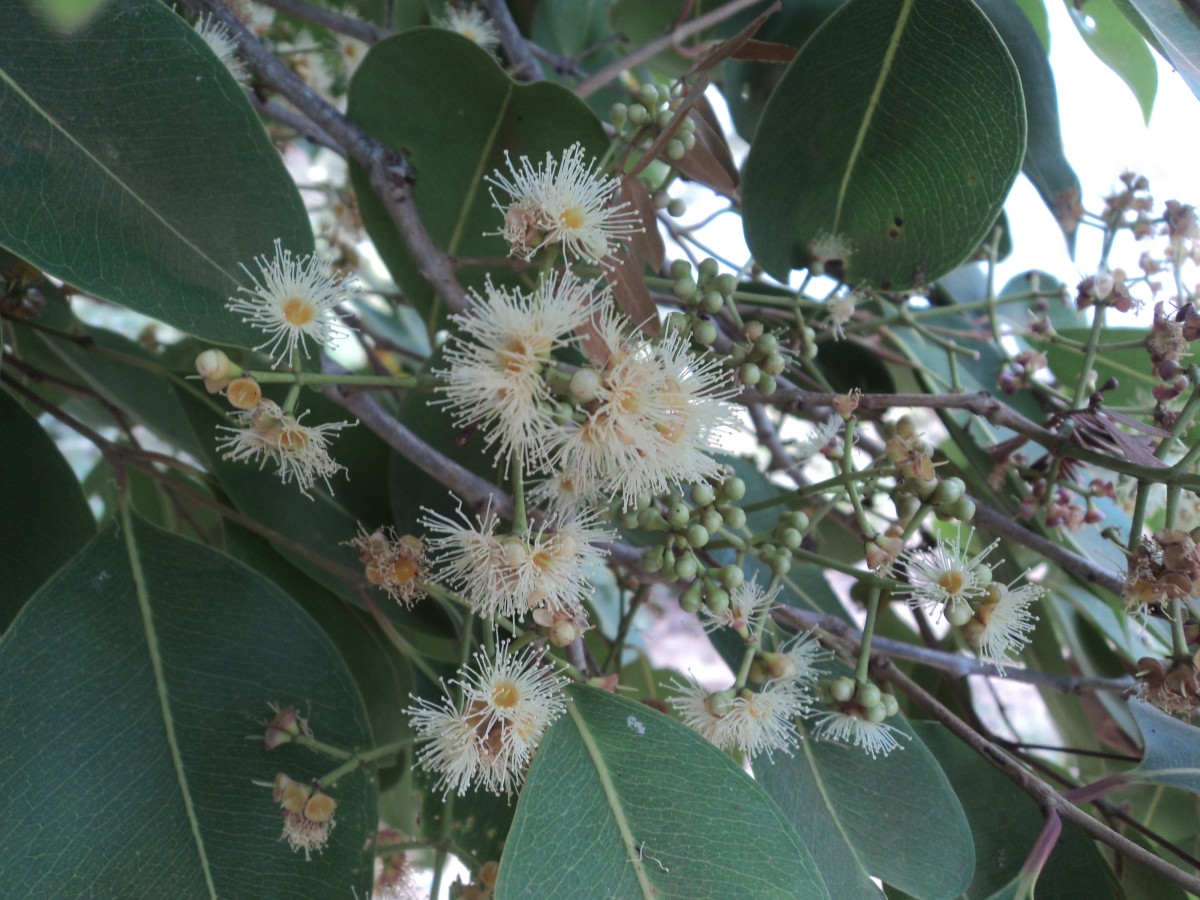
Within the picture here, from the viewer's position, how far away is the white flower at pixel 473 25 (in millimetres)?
1366

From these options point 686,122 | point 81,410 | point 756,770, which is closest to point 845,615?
point 756,770

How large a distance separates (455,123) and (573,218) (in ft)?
1.24

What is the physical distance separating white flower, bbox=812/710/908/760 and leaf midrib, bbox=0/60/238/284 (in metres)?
0.71

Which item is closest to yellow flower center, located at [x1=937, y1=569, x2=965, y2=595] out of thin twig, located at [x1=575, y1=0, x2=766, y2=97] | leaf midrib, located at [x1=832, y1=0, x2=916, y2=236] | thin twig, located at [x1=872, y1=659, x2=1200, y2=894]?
thin twig, located at [x1=872, y1=659, x2=1200, y2=894]

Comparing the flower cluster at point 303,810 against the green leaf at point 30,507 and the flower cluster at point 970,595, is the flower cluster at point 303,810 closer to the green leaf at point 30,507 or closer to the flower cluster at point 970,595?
the green leaf at point 30,507

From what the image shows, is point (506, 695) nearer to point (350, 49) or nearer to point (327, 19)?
point (327, 19)

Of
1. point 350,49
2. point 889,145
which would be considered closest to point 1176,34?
point 889,145

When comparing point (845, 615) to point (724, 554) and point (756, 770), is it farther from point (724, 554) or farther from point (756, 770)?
point (756, 770)

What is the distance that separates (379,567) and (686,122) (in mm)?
516

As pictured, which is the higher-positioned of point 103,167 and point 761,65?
point 761,65

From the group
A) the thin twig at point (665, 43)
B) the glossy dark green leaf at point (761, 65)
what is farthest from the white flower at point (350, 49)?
the glossy dark green leaf at point (761, 65)

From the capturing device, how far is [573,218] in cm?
75

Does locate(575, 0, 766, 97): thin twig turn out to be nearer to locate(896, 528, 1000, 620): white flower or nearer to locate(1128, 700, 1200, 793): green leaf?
locate(896, 528, 1000, 620): white flower

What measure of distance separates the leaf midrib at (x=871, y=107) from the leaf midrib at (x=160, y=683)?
88 centimetres
